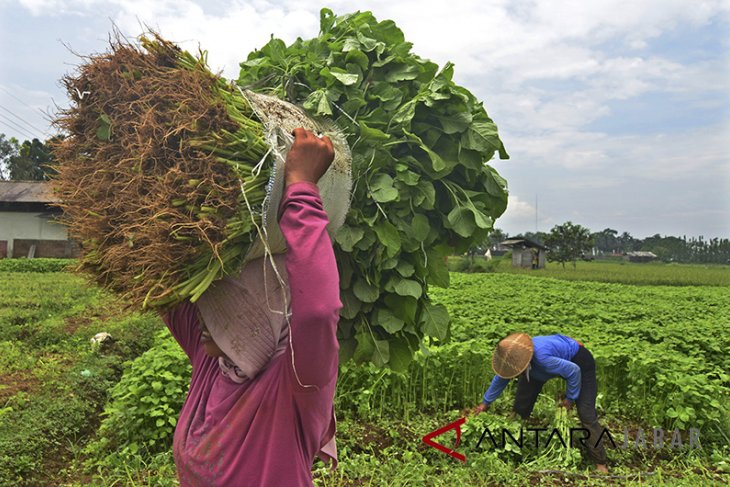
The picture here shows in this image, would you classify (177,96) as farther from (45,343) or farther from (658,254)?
(658,254)

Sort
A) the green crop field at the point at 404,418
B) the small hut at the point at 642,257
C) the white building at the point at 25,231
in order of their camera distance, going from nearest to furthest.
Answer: the green crop field at the point at 404,418, the white building at the point at 25,231, the small hut at the point at 642,257

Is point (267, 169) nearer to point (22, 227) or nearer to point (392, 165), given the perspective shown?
point (392, 165)

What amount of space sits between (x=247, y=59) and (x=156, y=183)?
0.80 meters

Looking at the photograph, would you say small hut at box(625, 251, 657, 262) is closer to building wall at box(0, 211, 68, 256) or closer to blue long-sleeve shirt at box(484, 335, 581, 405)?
building wall at box(0, 211, 68, 256)

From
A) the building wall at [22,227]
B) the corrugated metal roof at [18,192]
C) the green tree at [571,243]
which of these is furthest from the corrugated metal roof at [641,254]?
the corrugated metal roof at [18,192]

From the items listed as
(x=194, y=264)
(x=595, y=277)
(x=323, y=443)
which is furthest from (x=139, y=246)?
(x=595, y=277)

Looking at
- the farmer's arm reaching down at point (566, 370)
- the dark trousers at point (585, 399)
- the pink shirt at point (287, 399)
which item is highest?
the pink shirt at point (287, 399)

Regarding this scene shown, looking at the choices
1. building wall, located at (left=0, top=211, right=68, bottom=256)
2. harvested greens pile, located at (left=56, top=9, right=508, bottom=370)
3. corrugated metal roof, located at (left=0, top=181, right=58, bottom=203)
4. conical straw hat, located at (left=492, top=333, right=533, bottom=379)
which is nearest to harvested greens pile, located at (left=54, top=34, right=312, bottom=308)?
harvested greens pile, located at (left=56, top=9, right=508, bottom=370)

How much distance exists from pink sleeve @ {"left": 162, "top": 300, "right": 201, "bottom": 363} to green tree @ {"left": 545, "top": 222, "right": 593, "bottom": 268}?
143 ft

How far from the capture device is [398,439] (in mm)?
4926

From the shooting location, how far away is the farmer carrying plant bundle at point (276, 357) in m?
1.25

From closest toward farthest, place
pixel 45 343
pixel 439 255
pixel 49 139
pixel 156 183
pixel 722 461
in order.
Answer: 1. pixel 156 183
2. pixel 49 139
3. pixel 439 255
4. pixel 722 461
5. pixel 45 343

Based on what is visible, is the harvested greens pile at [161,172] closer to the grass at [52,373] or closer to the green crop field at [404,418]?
the grass at [52,373]

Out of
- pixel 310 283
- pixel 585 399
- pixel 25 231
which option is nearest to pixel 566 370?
pixel 585 399
